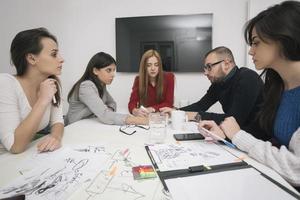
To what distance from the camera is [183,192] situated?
0.63m

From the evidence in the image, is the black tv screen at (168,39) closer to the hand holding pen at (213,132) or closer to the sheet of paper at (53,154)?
the hand holding pen at (213,132)

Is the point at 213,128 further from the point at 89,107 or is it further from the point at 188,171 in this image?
the point at 89,107

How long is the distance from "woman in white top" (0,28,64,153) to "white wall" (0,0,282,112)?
71.7 inches

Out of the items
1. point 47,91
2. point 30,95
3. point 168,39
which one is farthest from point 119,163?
point 168,39

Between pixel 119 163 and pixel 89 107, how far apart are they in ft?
2.72

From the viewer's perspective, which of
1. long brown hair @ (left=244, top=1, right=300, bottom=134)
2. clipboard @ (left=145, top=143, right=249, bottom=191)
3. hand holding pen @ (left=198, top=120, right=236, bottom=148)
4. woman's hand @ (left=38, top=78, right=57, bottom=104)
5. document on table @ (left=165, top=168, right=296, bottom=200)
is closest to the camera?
document on table @ (left=165, top=168, right=296, bottom=200)

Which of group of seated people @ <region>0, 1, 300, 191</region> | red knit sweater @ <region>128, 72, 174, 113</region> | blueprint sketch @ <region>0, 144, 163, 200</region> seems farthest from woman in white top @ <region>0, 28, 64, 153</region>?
red knit sweater @ <region>128, 72, 174, 113</region>

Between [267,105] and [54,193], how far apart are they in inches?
41.4

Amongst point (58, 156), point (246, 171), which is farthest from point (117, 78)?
point (246, 171)

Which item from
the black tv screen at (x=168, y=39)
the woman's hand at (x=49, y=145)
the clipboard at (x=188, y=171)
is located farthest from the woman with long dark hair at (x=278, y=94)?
the black tv screen at (x=168, y=39)

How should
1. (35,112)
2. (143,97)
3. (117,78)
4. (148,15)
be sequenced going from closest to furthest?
(35,112) < (143,97) < (148,15) < (117,78)

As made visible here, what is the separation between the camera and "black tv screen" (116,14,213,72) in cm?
282

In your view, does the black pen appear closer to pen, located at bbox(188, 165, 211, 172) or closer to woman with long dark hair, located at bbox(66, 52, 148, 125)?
pen, located at bbox(188, 165, 211, 172)

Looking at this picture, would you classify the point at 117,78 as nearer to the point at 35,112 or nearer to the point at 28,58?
the point at 28,58
